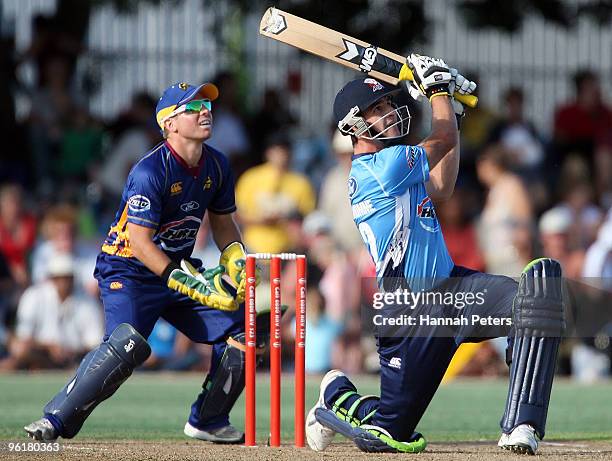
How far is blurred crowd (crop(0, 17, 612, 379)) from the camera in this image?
14.4 metres

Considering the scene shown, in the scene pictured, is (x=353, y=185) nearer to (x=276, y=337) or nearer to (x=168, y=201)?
(x=276, y=337)

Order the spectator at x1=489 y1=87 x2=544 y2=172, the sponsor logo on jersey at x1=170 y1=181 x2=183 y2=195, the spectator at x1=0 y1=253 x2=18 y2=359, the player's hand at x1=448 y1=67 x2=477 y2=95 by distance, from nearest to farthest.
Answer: the player's hand at x1=448 y1=67 x2=477 y2=95, the sponsor logo on jersey at x1=170 y1=181 x2=183 y2=195, the spectator at x1=0 y1=253 x2=18 y2=359, the spectator at x1=489 y1=87 x2=544 y2=172

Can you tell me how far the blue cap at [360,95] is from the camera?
758cm

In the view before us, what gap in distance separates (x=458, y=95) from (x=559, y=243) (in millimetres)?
6841

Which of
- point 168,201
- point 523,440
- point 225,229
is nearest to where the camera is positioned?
point 523,440

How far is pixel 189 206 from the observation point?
328 inches

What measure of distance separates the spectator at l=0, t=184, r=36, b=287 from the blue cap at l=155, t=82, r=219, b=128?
7132 millimetres

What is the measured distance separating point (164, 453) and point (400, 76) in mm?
2638

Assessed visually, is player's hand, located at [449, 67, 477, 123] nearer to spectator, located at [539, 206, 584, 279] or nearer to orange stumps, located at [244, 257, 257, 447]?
orange stumps, located at [244, 257, 257, 447]

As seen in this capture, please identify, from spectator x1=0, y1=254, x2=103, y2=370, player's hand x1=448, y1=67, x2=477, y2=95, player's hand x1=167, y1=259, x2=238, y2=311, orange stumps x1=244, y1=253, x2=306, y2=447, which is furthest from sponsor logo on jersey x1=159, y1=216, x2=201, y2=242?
spectator x1=0, y1=254, x2=103, y2=370

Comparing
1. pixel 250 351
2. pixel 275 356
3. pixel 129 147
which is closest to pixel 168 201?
pixel 250 351

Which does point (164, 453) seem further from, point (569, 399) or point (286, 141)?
point (286, 141)

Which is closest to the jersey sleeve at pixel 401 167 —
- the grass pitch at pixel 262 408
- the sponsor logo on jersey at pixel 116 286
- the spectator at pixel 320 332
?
the sponsor logo on jersey at pixel 116 286

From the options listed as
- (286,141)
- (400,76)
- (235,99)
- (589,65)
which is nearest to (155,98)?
(235,99)
